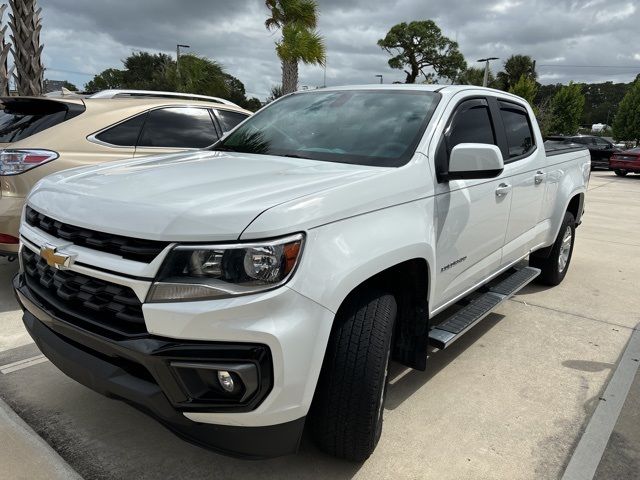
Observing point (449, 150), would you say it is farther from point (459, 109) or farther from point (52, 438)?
point (52, 438)

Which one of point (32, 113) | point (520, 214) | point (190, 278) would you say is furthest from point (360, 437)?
point (32, 113)

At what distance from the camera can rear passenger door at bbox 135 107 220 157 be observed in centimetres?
503

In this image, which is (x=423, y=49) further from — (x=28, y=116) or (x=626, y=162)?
(x=28, y=116)

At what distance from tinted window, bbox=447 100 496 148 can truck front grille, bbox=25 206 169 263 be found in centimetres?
183

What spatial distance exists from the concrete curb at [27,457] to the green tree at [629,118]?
3937cm

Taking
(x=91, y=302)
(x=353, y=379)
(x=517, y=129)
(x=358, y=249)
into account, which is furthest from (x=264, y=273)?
(x=517, y=129)

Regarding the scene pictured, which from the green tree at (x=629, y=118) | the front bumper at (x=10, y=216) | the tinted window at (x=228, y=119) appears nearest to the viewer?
the front bumper at (x=10, y=216)

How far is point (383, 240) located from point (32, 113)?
13.1 feet

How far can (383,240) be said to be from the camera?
228 cm

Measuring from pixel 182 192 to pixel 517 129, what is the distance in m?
3.06

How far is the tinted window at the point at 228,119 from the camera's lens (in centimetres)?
570

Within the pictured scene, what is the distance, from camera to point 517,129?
164 inches

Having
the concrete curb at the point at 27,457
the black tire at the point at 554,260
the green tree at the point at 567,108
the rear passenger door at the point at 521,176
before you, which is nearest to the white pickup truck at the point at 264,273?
the concrete curb at the point at 27,457

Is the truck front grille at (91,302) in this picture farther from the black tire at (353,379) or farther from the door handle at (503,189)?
the door handle at (503,189)
